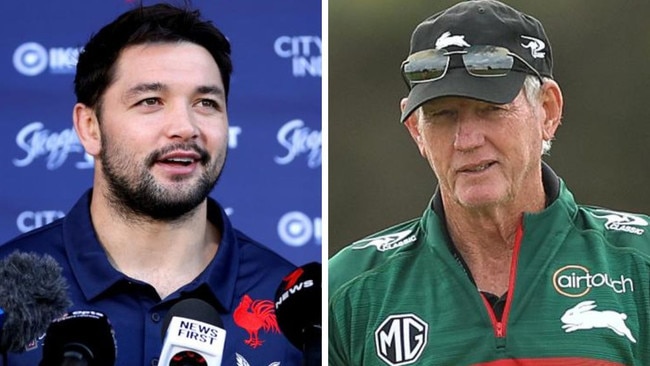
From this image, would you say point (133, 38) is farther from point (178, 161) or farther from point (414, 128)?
point (414, 128)

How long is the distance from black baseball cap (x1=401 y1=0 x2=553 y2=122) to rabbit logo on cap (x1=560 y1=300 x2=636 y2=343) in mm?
681

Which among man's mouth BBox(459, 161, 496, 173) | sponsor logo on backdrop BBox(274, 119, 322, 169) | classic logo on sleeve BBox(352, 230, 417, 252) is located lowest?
classic logo on sleeve BBox(352, 230, 417, 252)

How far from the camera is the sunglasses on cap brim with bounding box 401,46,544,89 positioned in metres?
3.68

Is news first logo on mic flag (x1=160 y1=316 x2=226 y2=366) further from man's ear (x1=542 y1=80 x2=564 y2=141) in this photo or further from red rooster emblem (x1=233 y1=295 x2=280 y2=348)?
man's ear (x1=542 y1=80 x2=564 y2=141)

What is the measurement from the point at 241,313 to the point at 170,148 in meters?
0.59

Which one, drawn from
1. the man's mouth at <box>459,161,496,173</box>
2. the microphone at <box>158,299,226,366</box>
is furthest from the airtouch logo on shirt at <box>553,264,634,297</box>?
the microphone at <box>158,299,226,366</box>

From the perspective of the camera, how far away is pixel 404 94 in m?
3.93

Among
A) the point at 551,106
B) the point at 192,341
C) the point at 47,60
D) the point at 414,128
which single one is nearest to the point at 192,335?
the point at 192,341

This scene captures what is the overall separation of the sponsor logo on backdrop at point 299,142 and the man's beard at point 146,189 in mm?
225

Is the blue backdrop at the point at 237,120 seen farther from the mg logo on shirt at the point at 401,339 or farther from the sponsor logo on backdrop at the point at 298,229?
the mg logo on shirt at the point at 401,339

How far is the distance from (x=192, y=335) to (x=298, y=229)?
0.58 meters

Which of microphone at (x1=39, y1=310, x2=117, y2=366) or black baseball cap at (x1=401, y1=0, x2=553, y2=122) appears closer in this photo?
microphone at (x1=39, y1=310, x2=117, y2=366)

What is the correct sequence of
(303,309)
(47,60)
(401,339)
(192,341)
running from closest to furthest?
(192,341) < (401,339) < (303,309) < (47,60)

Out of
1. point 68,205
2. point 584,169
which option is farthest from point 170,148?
point 584,169
